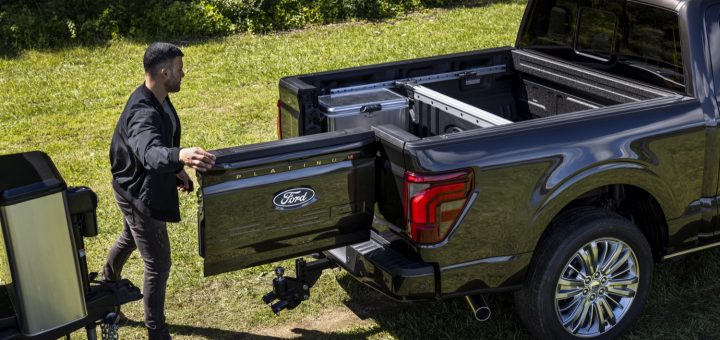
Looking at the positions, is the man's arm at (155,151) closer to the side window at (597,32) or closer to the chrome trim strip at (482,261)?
the chrome trim strip at (482,261)

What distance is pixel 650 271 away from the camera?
17.1ft

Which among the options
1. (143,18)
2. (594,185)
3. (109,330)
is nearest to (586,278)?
(594,185)

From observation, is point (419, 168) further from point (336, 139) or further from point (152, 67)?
point (152, 67)

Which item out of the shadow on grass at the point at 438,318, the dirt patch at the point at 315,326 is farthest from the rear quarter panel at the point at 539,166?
the dirt patch at the point at 315,326

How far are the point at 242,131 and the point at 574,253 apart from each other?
504cm

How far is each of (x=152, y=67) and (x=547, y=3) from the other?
2.85 m

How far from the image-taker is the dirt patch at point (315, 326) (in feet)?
18.0

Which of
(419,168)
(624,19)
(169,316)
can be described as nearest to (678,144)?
(624,19)

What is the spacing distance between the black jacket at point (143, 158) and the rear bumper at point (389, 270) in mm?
942

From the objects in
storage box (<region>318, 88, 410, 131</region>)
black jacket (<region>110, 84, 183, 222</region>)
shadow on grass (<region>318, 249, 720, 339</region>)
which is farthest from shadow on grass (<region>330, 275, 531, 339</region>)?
black jacket (<region>110, 84, 183, 222</region>)

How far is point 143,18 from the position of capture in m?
13.3

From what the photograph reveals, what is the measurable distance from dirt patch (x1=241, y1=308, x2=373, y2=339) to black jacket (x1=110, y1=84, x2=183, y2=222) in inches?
43.6

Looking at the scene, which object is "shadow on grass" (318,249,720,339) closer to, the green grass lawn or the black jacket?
the green grass lawn

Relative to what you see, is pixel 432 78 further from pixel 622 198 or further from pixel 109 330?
pixel 109 330
